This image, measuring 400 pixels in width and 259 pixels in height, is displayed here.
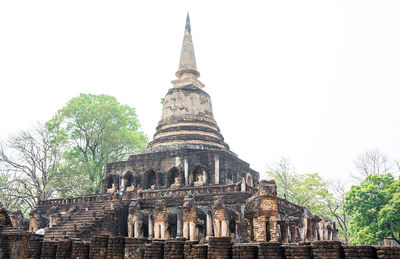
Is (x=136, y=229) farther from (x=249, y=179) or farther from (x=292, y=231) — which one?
(x=249, y=179)

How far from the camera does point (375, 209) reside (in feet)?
71.7

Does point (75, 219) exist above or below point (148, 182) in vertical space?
below

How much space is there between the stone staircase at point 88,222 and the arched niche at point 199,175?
5.00 metres

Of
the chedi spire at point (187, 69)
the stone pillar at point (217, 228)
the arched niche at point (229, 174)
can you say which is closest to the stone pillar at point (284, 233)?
the stone pillar at point (217, 228)

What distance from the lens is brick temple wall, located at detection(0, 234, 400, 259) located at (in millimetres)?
5953

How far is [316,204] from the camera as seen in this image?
36.5m

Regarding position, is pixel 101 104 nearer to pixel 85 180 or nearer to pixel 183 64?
pixel 85 180

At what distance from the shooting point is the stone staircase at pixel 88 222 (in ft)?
51.8

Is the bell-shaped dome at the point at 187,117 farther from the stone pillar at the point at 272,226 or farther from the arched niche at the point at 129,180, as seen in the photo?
the stone pillar at the point at 272,226

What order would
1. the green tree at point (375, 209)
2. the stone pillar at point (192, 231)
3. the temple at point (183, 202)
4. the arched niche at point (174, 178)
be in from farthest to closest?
1. the arched niche at point (174, 178)
2. the green tree at point (375, 209)
3. the stone pillar at point (192, 231)
4. the temple at point (183, 202)

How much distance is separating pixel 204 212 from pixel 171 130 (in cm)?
962

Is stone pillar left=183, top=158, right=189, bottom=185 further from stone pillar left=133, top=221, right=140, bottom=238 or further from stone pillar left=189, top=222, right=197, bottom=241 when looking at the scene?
stone pillar left=189, top=222, right=197, bottom=241

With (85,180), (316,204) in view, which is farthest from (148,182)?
(316,204)

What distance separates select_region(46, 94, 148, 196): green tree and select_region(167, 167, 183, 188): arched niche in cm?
1094
